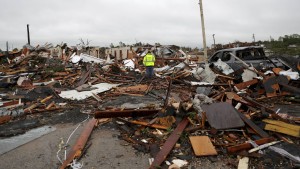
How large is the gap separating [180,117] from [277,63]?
6788 mm

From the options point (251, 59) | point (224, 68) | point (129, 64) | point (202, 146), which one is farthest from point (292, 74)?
point (129, 64)

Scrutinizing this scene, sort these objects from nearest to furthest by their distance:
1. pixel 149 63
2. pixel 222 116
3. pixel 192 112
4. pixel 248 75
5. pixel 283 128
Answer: pixel 283 128 < pixel 222 116 < pixel 192 112 < pixel 248 75 < pixel 149 63

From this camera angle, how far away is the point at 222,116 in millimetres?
5520

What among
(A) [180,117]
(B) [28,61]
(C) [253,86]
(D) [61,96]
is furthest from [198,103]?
(B) [28,61]

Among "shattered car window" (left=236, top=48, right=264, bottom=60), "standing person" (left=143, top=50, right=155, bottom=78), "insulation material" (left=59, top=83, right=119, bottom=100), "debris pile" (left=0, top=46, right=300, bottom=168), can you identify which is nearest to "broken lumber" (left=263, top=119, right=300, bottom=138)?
"debris pile" (left=0, top=46, right=300, bottom=168)

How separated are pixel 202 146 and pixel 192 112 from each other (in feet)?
4.21

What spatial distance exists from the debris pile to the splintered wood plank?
0.02 m

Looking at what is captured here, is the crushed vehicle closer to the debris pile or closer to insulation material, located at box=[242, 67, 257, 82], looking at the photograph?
the debris pile

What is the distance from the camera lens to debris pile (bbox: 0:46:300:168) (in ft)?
15.0

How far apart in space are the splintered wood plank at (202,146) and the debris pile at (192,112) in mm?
17

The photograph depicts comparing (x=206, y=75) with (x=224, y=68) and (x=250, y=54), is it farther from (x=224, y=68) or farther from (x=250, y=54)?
(x=250, y=54)

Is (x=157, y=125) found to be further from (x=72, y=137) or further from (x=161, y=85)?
(x=161, y=85)

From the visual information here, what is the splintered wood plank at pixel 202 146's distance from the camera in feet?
14.9

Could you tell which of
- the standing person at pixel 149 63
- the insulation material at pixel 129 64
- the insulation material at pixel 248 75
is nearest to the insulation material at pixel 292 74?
the insulation material at pixel 248 75
